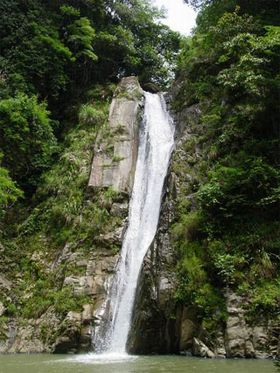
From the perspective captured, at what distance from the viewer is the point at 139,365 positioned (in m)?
9.55

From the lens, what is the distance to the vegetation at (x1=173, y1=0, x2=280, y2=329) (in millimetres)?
11367

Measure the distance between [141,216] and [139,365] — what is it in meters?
7.57

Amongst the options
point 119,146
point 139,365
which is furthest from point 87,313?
point 119,146

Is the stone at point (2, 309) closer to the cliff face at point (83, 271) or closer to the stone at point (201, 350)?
the cliff face at point (83, 271)

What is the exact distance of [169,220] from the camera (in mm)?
13945

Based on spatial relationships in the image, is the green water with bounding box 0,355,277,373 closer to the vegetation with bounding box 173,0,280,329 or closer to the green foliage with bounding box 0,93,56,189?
the vegetation with bounding box 173,0,280,329

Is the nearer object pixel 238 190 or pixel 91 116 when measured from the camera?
pixel 238 190

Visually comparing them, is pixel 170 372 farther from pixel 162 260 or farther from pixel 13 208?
pixel 13 208

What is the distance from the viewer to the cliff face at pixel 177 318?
1033cm

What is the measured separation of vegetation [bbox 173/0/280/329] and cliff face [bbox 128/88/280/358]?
17cm

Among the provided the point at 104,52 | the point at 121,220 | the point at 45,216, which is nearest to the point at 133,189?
the point at 121,220

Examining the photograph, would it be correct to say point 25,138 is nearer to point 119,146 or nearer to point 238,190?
point 119,146

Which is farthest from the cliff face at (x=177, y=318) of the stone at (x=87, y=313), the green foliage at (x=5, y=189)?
the green foliage at (x=5, y=189)

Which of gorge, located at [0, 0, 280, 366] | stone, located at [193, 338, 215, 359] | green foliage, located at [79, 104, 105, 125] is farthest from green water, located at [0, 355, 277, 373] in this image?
green foliage, located at [79, 104, 105, 125]
